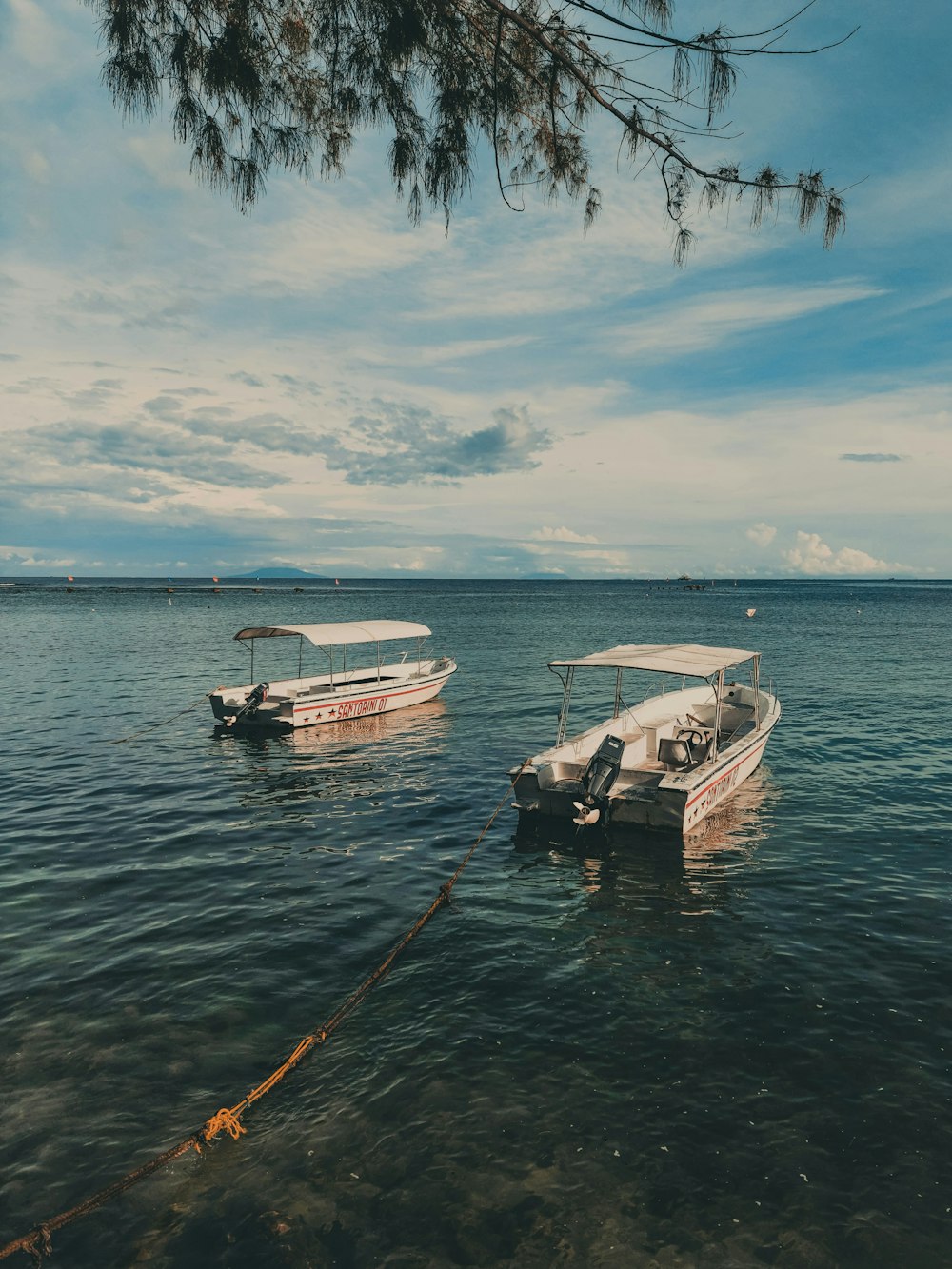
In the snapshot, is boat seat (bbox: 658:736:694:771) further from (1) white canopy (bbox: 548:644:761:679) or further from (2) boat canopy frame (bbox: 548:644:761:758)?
(1) white canopy (bbox: 548:644:761:679)

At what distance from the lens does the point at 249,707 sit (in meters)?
25.6

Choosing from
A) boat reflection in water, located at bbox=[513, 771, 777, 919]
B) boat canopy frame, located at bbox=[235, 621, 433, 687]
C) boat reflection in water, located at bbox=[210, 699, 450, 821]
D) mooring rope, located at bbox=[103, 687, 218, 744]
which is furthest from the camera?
boat canopy frame, located at bbox=[235, 621, 433, 687]

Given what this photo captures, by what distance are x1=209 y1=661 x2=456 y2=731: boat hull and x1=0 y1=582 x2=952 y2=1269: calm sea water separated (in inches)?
209

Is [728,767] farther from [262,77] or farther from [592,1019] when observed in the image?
[262,77]

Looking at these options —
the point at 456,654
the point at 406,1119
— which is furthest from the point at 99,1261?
the point at 456,654

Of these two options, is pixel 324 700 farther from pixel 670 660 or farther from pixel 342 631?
pixel 670 660

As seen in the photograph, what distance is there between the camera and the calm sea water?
20.6 feet

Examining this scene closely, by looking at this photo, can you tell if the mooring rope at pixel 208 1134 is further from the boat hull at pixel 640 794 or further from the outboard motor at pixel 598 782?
the boat hull at pixel 640 794

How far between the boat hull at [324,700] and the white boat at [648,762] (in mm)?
11047

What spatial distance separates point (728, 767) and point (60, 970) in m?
14.1

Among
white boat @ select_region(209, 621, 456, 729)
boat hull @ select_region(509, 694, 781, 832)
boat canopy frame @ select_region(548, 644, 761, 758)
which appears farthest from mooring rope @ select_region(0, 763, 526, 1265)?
white boat @ select_region(209, 621, 456, 729)

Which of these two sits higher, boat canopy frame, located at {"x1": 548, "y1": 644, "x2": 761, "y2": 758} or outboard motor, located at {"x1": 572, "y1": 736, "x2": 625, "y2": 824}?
boat canopy frame, located at {"x1": 548, "y1": 644, "x2": 761, "y2": 758}

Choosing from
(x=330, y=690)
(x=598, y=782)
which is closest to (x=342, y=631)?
(x=330, y=690)

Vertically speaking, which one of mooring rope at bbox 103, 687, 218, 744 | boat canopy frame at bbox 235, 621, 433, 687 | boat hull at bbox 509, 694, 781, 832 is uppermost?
boat canopy frame at bbox 235, 621, 433, 687
